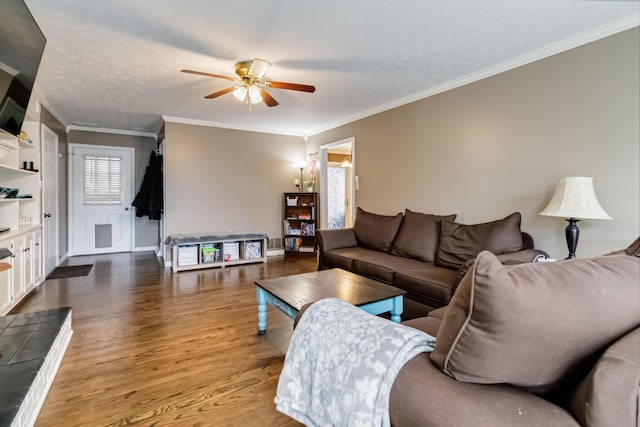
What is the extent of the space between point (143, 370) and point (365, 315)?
5.73 ft

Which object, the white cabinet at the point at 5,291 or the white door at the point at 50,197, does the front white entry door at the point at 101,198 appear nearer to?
the white door at the point at 50,197

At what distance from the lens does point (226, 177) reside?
18.5 feet

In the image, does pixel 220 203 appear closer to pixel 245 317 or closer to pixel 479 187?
pixel 245 317

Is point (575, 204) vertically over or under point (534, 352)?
over

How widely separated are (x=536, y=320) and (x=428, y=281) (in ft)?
6.36

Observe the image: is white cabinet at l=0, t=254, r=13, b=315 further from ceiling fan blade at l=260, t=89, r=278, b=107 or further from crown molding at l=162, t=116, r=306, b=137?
crown molding at l=162, t=116, r=306, b=137

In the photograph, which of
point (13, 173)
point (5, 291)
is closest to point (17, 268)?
point (5, 291)

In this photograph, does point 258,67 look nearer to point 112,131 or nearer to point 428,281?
point 428,281

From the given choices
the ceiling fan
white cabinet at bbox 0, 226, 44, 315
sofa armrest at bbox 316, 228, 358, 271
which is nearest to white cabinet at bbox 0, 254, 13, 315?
white cabinet at bbox 0, 226, 44, 315

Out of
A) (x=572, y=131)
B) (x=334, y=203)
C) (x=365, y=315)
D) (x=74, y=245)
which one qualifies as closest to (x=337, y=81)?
(x=572, y=131)

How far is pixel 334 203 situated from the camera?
713cm

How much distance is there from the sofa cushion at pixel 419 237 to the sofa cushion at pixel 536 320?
2.47 metres

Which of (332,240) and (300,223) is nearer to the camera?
(332,240)

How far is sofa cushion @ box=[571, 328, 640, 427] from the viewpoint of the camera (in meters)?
0.67
